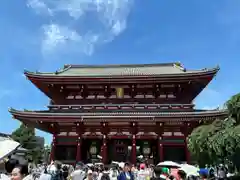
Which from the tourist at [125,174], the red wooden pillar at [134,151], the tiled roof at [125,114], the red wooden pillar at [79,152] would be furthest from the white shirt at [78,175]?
the red wooden pillar at [79,152]

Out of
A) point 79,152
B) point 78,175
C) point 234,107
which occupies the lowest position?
point 78,175

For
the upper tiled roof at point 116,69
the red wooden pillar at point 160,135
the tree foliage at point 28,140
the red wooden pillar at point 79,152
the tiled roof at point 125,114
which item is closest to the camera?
the tiled roof at point 125,114

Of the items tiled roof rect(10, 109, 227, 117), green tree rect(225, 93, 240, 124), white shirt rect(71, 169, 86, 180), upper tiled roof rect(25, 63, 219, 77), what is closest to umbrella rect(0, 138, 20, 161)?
→ white shirt rect(71, 169, 86, 180)

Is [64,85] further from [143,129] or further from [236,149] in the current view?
[236,149]

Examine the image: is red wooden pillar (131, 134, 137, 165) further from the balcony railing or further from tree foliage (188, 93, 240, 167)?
tree foliage (188, 93, 240, 167)

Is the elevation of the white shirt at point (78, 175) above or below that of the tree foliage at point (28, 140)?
below

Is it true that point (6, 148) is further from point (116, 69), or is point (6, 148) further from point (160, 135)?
point (116, 69)

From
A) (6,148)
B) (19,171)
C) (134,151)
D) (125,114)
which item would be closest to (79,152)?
(134,151)

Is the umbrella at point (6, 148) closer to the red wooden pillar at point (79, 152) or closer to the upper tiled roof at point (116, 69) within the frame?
the red wooden pillar at point (79, 152)

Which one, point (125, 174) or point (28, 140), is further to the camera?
point (28, 140)

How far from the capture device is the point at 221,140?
33.8 feet

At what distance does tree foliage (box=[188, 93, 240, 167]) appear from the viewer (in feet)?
33.2

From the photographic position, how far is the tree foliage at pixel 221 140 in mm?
10125

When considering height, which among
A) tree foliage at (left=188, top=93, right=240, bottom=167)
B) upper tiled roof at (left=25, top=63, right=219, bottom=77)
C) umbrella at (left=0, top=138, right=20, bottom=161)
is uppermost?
upper tiled roof at (left=25, top=63, right=219, bottom=77)
